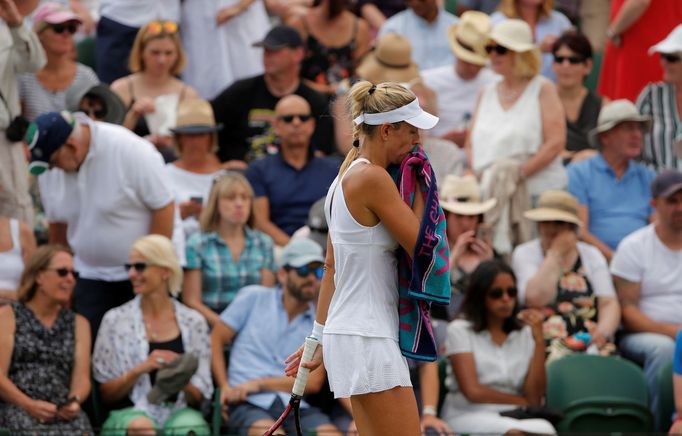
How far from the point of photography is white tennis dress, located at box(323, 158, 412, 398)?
5031 mm

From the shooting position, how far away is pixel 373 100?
502 centimetres

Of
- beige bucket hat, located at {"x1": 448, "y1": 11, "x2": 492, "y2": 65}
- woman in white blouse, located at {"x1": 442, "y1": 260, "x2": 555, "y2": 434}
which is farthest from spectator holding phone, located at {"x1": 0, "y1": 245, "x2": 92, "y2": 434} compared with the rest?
beige bucket hat, located at {"x1": 448, "y1": 11, "x2": 492, "y2": 65}

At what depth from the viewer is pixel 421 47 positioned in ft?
37.6

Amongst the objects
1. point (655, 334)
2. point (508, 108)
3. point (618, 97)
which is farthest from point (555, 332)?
point (618, 97)

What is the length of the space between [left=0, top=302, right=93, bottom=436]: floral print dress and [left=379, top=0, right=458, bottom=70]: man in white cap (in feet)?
15.4

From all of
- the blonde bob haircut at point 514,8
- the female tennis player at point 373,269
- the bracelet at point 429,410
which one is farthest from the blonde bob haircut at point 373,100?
the blonde bob haircut at point 514,8

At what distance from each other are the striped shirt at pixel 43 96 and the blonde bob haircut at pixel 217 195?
1487 millimetres

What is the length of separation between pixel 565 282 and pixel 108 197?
2.92 m

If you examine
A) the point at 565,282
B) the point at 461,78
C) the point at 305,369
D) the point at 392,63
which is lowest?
the point at 565,282

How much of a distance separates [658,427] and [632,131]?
248 centimetres

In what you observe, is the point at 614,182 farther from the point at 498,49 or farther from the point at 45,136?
the point at 45,136

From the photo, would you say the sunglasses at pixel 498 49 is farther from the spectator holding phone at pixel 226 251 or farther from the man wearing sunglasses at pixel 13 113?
the man wearing sunglasses at pixel 13 113

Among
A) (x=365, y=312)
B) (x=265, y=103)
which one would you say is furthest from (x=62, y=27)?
(x=365, y=312)

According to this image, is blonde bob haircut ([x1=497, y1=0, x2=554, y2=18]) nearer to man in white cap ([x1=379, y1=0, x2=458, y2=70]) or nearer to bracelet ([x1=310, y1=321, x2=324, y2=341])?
man in white cap ([x1=379, y1=0, x2=458, y2=70])
